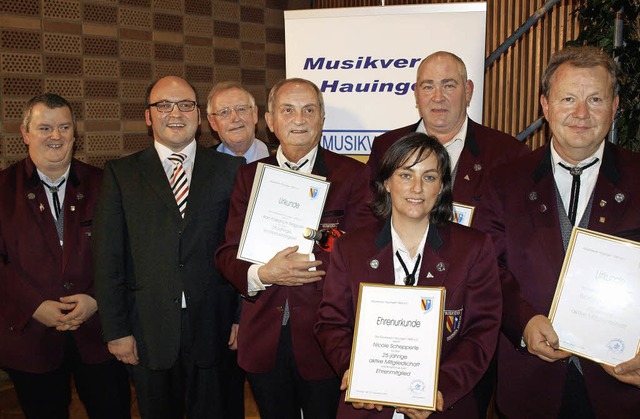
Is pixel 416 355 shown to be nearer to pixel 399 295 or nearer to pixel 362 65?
pixel 399 295

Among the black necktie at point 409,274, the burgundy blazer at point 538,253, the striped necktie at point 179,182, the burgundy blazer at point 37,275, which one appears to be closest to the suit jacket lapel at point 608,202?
the burgundy blazer at point 538,253

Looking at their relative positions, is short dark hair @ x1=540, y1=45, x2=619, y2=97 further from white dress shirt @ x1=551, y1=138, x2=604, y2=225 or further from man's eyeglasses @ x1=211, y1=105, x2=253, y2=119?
man's eyeglasses @ x1=211, y1=105, x2=253, y2=119

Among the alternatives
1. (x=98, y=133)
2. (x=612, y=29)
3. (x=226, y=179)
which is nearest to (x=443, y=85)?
(x=612, y=29)

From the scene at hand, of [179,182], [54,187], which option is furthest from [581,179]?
[54,187]

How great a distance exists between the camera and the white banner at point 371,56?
3.96 meters

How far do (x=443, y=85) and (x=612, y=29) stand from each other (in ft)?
3.21

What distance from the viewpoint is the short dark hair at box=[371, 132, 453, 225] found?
2.24 m

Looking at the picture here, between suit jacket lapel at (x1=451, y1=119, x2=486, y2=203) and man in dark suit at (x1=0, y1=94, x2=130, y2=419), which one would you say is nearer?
suit jacket lapel at (x1=451, y1=119, x2=486, y2=203)

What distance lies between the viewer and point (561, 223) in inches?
89.8

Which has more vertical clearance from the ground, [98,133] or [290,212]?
[98,133]

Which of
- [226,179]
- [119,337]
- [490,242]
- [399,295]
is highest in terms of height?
[226,179]

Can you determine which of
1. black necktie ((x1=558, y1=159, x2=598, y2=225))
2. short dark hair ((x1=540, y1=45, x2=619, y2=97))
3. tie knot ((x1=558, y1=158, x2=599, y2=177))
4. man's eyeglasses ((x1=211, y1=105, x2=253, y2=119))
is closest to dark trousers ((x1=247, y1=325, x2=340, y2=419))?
black necktie ((x1=558, y1=159, x2=598, y2=225))

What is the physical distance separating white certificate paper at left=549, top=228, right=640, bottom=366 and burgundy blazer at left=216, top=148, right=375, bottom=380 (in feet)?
2.85

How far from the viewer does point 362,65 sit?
165 inches
